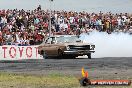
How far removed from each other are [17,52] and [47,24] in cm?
671

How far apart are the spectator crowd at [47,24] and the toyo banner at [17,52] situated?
53.6 inches

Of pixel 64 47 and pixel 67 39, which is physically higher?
pixel 67 39

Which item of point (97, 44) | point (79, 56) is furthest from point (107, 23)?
point (79, 56)

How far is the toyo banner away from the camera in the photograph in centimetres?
2820

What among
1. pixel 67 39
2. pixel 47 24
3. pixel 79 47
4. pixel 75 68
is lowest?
pixel 75 68

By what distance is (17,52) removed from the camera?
2856 cm

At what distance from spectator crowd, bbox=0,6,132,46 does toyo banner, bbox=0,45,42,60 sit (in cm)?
136

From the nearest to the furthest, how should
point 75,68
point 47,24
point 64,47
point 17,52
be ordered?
point 75,68 → point 64,47 → point 17,52 → point 47,24

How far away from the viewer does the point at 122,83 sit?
959 centimetres

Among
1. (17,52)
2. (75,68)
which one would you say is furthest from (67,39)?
(75,68)

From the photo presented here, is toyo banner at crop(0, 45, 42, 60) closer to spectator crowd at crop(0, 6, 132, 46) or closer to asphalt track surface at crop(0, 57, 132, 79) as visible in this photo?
spectator crowd at crop(0, 6, 132, 46)

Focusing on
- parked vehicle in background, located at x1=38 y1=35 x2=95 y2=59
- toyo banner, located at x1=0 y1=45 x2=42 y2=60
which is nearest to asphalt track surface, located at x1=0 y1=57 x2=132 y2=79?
parked vehicle in background, located at x1=38 y1=35 x2=95 y2=59

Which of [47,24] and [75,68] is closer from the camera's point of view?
[75,68]

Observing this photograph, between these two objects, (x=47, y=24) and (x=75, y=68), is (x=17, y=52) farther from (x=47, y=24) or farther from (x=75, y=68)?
(x=75, y=68)
